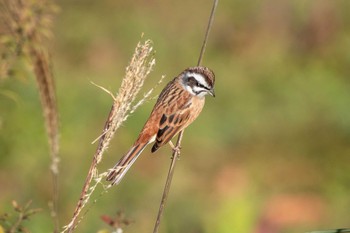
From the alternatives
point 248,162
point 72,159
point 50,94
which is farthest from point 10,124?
point 50,94

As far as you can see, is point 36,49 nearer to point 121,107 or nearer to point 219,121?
point 121,107

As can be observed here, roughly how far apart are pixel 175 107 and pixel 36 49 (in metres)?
2.52

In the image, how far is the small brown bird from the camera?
4973 millimetres

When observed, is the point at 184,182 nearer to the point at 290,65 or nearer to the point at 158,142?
the point at 158,142

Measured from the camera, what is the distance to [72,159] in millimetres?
7961

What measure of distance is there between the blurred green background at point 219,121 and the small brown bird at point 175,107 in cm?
75

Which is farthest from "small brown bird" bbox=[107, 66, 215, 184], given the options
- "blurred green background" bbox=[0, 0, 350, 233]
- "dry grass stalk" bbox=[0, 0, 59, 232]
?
"dry grass stalk" bbox=[0, 0, 59, 232]

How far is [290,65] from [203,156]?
2733 millimetres

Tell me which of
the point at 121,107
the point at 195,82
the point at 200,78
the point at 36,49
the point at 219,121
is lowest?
the point at 121,107

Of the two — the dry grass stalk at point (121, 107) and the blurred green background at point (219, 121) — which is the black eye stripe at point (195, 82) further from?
the dry grass stalk at point (121, 107)

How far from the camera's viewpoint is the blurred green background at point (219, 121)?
733 cm

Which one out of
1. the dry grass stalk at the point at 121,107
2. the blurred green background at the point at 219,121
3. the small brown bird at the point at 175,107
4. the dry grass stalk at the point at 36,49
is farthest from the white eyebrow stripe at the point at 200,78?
the dry grass stalk at the point at 121,107

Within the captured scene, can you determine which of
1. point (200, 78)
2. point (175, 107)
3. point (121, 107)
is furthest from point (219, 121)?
point (121, 107)

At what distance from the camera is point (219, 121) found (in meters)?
9.24
